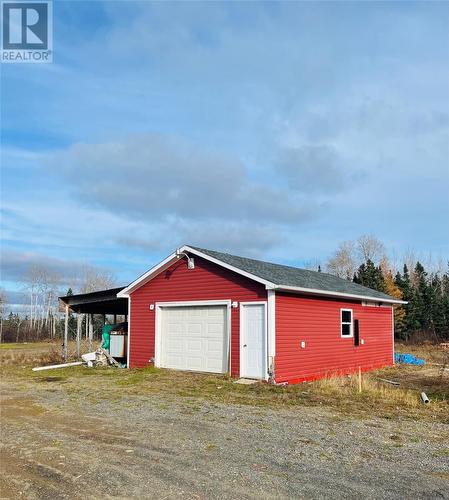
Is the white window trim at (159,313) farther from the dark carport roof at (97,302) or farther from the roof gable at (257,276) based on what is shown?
the dark carport roof at (97,302)

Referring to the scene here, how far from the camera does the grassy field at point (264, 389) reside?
1015cm

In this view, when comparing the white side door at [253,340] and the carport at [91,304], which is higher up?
the carport at [91,304]

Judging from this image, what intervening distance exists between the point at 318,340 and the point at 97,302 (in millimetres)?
9192

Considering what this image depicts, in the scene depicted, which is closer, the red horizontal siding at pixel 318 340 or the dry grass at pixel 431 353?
the red horizontal siding at pixel 318 340

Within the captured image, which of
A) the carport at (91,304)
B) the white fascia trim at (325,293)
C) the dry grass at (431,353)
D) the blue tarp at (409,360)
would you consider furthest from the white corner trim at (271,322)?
the blue tarp at (409,360)

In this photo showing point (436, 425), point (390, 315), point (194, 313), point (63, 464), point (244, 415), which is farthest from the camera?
point (390, 315)

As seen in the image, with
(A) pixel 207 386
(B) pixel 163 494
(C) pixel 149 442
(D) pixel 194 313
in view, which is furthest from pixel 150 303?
(B) pixel 163 494

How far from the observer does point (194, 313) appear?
53.3 feet

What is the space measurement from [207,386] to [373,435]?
621 cm

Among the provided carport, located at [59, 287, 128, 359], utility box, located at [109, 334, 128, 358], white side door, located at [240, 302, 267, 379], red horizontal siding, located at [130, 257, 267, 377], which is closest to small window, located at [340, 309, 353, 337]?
white side door, located at [240, 302, 267, 379]

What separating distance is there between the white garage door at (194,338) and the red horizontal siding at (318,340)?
77.3 inches

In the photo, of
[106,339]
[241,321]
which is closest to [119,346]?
[106,339]

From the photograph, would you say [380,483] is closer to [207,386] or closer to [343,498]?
[343,498]

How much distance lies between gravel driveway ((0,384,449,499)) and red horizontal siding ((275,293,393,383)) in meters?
4.40
